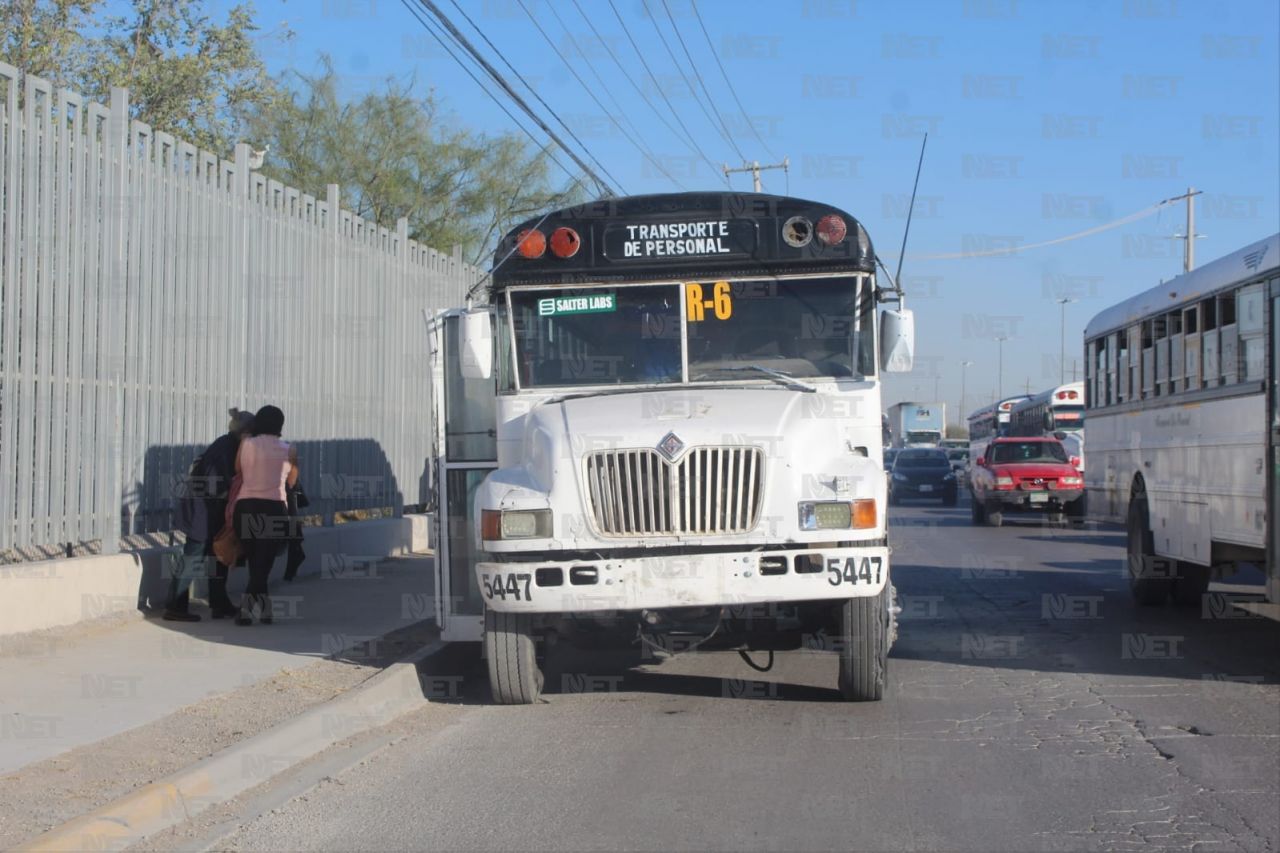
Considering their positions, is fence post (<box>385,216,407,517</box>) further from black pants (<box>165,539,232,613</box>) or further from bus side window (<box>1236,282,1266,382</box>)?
bus side window (<box>1236,282,1266,382</box>)

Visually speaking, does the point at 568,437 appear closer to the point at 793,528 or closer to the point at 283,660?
the point at 793,528

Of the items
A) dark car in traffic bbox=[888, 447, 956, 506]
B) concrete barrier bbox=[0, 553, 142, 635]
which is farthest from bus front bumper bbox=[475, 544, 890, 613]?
dark car in traffic bbox=[888, 447, 956, 506]

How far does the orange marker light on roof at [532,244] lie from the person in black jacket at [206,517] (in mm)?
3973

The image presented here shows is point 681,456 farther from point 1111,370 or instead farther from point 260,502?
point 1111,370

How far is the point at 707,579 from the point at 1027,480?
67.0 ft

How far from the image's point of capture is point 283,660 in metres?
9.78

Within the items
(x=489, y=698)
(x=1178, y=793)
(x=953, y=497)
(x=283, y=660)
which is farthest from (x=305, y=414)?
(x=953, y=497)

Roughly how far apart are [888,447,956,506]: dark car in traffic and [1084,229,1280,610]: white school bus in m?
23.0

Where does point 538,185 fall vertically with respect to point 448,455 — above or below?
above

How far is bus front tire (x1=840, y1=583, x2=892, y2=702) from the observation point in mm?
7996

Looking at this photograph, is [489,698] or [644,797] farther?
[489,698]

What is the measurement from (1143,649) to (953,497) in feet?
93.4

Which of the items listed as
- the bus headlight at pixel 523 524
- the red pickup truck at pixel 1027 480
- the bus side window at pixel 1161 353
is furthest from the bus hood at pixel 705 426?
the red pickup truck at pixel 1027 480

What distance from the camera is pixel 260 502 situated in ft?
37.2
